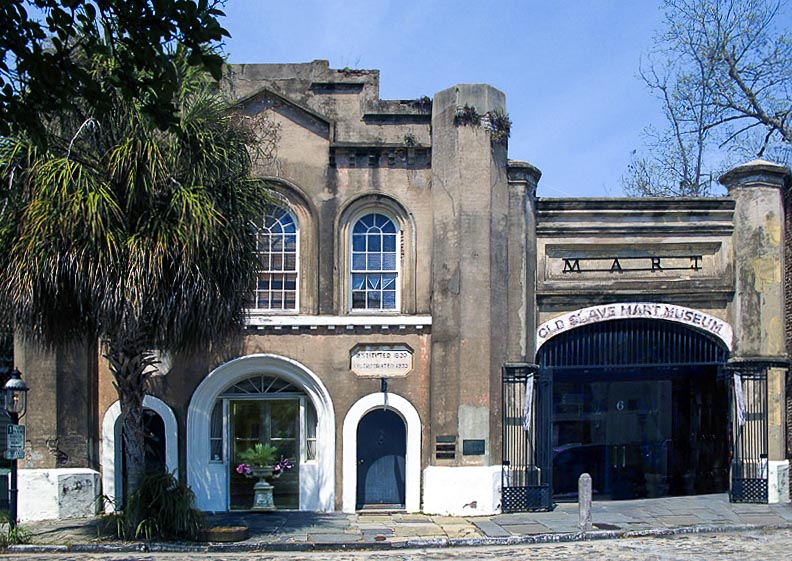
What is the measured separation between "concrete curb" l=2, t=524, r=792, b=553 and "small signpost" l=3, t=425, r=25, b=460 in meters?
1.32

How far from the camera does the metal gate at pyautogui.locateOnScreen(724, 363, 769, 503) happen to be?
1700 cm

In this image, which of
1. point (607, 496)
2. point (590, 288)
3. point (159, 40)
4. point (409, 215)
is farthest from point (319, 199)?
point (159, 40)

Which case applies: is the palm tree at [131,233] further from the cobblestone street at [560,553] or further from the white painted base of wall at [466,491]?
the white painted base of wall at [466,491]

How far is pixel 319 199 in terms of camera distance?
672 inches

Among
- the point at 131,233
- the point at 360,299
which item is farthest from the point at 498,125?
the point at 131,233

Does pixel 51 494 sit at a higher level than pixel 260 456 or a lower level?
lower

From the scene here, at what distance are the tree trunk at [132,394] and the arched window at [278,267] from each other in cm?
362

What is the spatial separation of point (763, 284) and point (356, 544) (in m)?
8.96

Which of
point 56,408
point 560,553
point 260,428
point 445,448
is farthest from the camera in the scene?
point 260,428

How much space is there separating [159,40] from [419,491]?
37.1ft

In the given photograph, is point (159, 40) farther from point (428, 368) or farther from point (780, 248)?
point (780, 248)

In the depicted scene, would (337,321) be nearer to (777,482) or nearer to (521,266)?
(521,266)

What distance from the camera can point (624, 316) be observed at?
17.0 metres

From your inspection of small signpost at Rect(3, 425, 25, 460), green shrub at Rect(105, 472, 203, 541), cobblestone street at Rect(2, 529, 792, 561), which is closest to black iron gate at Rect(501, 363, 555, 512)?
cobblestone street at Rect(2, 529, 792, 561)
